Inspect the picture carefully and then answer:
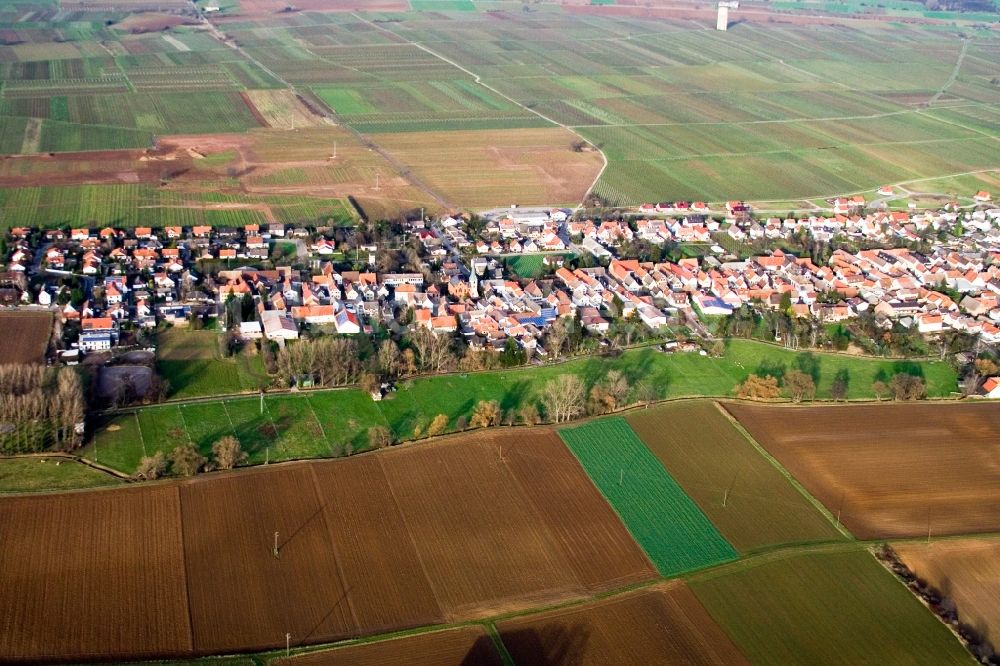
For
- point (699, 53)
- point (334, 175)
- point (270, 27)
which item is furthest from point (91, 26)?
point (699, 53)

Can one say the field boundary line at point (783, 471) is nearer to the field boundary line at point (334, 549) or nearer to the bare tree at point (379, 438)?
the bare tree at point (379, 438)

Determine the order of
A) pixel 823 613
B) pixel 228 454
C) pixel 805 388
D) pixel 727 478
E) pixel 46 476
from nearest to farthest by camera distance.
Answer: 1. pixel 823 613
2. pixel 46 476
3. pixel 228 454
4. pixel 727 478
5. pixel 805 388

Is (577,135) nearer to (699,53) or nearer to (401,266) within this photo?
(401,266)

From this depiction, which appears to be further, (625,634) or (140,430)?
(140,430)

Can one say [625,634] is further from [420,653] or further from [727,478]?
[727,478]

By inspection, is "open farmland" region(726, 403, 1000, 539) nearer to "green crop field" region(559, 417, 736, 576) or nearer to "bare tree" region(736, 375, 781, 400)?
Answer: "bare tree" region(736, 375, 781, 400)

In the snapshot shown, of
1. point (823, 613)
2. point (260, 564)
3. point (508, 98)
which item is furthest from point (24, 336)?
point (508, 98)

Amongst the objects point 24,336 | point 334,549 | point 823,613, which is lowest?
point 823,613

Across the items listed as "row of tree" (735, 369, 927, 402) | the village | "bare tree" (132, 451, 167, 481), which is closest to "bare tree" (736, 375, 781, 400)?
"row of tree" (735, 369, 927, 402)
